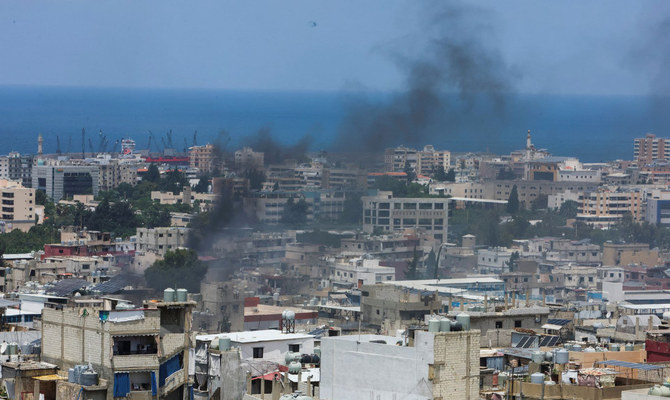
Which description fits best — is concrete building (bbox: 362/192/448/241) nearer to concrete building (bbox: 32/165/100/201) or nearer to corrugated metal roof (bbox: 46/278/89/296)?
concrete building (bbox: 32/165/100/201)

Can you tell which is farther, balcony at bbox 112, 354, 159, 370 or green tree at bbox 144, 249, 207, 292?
green tree at bbox 144, 249, 207, 292

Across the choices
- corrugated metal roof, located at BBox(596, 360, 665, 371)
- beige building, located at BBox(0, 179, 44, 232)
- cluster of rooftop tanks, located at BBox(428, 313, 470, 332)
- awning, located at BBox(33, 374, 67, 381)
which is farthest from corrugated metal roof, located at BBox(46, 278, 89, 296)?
beige building, located at BBox(0, 179, 44, 232)

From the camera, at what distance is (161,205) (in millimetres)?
69625

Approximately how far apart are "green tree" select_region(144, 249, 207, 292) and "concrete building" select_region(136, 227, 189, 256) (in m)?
3.25

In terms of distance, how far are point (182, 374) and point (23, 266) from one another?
20695 millimetres

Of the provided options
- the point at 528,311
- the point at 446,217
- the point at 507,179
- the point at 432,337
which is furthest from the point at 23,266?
the point at 507,179

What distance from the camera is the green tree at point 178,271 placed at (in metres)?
37.8

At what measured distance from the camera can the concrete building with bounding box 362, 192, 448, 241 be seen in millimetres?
60562

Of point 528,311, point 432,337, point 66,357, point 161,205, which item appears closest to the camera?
point 432,337

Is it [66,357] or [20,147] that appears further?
[20,147]

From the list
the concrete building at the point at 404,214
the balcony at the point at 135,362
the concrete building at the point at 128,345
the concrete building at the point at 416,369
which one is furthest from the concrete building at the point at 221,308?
the concrete building at the point at 404,214

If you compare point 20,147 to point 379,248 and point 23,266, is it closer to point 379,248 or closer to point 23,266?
point 379,248

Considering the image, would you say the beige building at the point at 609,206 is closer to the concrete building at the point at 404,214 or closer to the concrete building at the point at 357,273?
the concrete building at the point at 404,214

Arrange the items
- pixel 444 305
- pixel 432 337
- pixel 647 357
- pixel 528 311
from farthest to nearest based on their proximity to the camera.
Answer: pixel 444 305 → pixel 528 311 → pixel 647 357 → pixel 432 337
